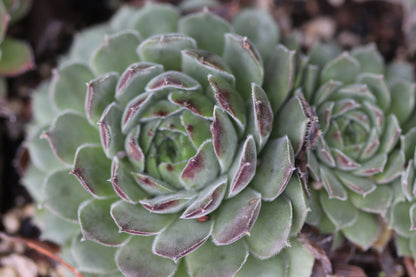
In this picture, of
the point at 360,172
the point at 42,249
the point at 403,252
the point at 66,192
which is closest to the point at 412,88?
the point at 360,172

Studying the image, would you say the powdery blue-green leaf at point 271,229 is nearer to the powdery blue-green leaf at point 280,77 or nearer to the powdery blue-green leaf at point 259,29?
the powdery blue-green leaf at point 280,77

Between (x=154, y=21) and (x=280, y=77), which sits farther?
(x=154, y=21)

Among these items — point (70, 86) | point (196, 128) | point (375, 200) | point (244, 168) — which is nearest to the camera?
point (244, 168)

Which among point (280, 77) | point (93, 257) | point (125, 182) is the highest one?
point (280, 77)

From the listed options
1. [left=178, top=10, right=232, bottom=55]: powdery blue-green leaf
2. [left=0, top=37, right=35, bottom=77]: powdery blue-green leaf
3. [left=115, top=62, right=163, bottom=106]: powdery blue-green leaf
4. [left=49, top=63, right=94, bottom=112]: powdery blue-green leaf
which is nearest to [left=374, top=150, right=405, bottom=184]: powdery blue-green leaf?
[left=178, top=10, right=232, bottom=55]: powdery blue-green leaf

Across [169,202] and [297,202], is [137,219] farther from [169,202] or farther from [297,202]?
[297,202]

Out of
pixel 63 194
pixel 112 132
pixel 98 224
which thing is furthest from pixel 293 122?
pixel 63 194
